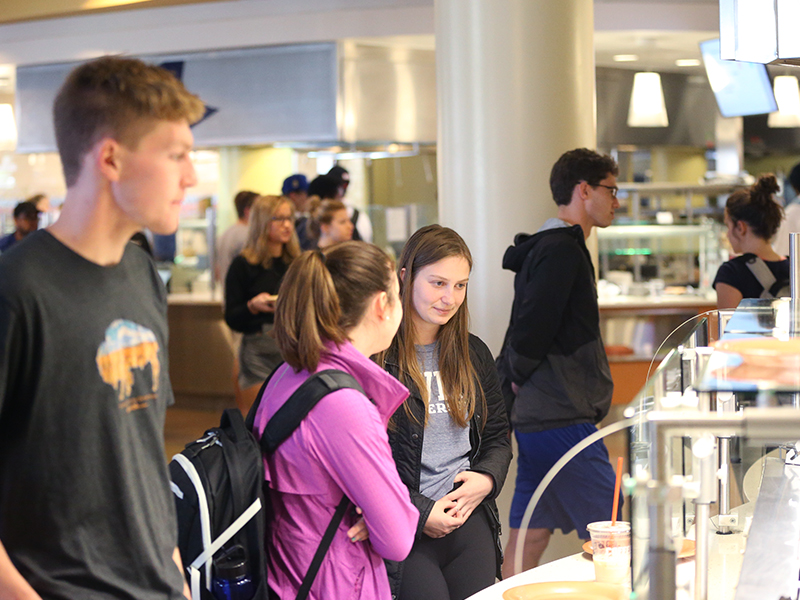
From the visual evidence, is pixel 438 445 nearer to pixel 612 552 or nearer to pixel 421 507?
pixel 421 507

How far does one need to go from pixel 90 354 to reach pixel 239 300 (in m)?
3.67

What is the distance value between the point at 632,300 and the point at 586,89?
100 inches

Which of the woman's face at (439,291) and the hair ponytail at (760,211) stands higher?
the hair ponytail at (760,211)

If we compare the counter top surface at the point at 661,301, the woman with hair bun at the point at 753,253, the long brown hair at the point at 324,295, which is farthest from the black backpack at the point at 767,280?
the long brown hair at the point at 324,295

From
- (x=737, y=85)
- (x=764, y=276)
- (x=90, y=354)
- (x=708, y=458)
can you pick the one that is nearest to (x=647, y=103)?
(x=737, y=85)

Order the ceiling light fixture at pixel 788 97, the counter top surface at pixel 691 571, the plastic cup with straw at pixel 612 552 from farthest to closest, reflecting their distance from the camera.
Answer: the ceiling light fixture at pixel 788 97
the plastic cup with straw at pixel 612 552
the counter top surface at pixel 691 571

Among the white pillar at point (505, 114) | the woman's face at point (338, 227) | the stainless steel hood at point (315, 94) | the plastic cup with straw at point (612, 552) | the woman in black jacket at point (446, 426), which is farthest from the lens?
the stainless steel hood at point (315, 94)

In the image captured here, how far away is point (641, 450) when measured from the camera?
3.68 ft

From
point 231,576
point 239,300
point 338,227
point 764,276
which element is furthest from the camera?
point 338,227

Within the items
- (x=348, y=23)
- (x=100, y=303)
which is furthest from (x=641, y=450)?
(x=348, y=23)

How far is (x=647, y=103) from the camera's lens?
8203mm

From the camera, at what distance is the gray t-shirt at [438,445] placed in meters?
2.37

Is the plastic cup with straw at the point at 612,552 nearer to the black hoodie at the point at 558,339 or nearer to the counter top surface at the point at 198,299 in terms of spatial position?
the black hoodie at the point at 558,339

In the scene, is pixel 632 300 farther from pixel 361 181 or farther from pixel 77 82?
pixel 77 82
